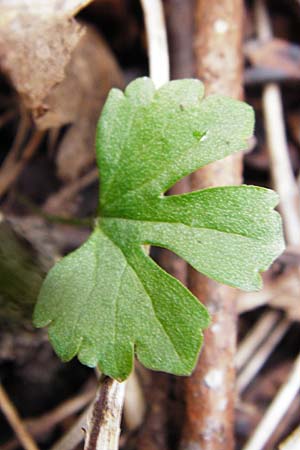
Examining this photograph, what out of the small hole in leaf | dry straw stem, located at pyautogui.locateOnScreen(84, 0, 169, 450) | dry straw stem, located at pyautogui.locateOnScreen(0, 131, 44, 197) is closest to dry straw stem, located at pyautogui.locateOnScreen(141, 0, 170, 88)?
the small hole in leaf

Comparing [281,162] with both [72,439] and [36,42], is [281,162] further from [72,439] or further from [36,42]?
[72,439]

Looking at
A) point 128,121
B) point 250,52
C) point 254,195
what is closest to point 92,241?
point 128,121

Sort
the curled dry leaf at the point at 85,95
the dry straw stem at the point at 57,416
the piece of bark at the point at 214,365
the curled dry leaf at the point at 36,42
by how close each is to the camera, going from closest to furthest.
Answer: the piece of bark at the point at 214,365
the curled dry leaf at the point at 36,42
the dry straw stem at the point at 57,416
the curled dry leaf at the point at 85,95

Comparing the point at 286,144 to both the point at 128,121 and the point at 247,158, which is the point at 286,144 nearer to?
the point at 247,158

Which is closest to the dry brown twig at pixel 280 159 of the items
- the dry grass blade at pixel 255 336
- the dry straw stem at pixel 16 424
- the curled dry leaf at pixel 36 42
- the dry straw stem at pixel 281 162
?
the dry straw stem at pixel 281 162

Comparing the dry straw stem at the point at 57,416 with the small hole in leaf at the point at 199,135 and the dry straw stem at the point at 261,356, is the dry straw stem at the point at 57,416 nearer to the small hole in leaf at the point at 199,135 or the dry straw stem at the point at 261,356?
the dry straw stem at the point at 261,356

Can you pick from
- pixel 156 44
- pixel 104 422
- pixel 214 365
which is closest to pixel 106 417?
pixel 104 422

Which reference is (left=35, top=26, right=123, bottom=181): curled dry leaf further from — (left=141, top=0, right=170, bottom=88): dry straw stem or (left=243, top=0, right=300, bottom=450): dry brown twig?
(left=243, top=0, right=300, bottom=450): dry brown twig
